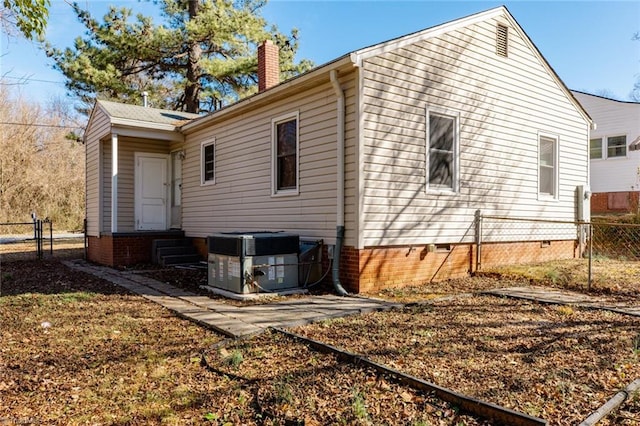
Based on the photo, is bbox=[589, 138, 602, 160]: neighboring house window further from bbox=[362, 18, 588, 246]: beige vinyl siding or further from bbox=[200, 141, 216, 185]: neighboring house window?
bbox=[200, 141, 216, 185]: neighboring house window

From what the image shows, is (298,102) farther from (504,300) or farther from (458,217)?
(504,300)

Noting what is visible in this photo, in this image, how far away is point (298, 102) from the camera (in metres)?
7.86

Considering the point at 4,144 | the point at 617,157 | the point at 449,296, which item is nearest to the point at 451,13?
the point at 449,296

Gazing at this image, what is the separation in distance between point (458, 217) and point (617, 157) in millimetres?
13890

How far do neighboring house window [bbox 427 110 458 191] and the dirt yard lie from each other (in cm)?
273

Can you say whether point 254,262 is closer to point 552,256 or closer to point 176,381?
point 176,381

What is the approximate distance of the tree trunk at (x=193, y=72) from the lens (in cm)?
1769

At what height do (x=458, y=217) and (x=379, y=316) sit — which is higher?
(x=458, y=217)

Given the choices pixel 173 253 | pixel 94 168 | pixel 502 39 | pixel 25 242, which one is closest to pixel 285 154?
pixel 173 253

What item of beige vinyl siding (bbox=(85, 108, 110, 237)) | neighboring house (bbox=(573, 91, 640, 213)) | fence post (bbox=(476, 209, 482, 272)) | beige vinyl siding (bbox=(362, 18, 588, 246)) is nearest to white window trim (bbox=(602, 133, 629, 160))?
neighboring house (bbox=(573, 91, 640, 213))

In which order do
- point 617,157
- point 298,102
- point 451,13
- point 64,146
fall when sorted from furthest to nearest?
point 64,146 → point 617,157 → point 451,13 → point 298,102

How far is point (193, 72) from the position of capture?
59.0ft

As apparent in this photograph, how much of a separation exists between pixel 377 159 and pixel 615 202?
1485 centimetres

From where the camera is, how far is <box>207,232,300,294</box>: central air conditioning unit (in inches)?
259
